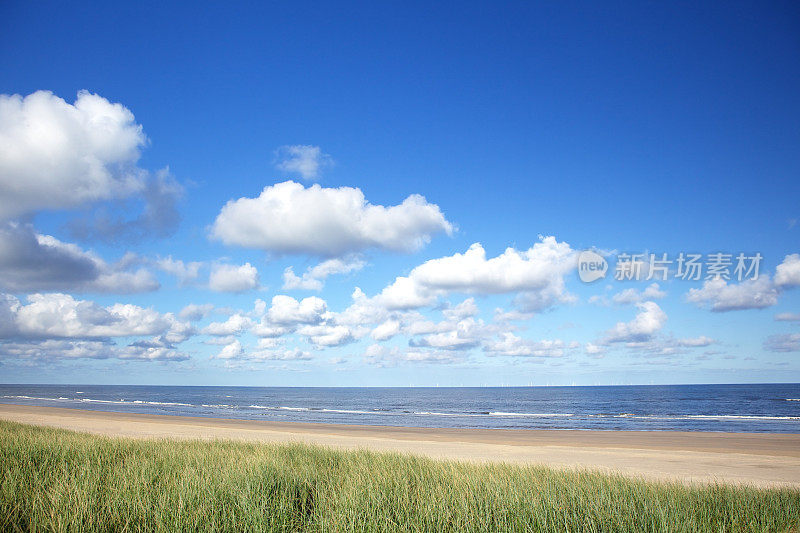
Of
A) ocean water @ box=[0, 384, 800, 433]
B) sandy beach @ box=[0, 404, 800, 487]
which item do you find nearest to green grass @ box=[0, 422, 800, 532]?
sandy beach @ box=[0, 404, 800, 487]

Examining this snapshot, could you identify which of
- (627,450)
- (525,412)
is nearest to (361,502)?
(627,450)

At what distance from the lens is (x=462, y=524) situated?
650 cm

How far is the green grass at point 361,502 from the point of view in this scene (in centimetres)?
634

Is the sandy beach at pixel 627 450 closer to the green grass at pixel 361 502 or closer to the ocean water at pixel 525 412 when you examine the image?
the green grass at pixel 361 502

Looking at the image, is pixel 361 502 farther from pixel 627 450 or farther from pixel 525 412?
pixel 525 412

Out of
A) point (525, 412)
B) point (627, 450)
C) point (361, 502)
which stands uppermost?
point (361, 502)

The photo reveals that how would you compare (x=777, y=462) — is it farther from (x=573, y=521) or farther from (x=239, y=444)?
(x=239, y=444)

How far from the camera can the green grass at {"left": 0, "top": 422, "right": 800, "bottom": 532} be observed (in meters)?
6.34

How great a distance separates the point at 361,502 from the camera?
714cm

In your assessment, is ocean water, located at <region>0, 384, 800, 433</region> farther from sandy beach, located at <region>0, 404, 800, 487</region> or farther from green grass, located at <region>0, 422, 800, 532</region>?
green grass, located at <region>0, 422, 800, 532</region>

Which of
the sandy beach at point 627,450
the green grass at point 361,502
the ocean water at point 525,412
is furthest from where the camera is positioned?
the ocean water at point 525,412

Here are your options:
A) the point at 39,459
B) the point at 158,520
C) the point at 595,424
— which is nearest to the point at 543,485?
the point at 158,520

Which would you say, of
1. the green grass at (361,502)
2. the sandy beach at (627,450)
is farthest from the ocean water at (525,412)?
the green grass at (361,502)

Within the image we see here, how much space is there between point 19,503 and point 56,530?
1459 millimetres
